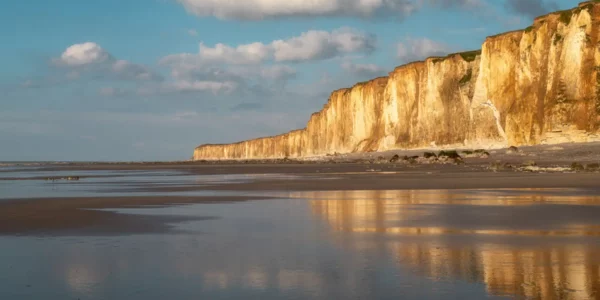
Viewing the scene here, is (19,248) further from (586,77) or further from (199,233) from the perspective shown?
(586,77)

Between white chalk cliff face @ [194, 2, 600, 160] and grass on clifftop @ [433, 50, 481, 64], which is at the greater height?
grass on clifftop @ [433, 50, 481, 64]

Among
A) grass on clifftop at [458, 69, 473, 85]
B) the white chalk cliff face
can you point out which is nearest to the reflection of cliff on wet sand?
the white chalk cliff face

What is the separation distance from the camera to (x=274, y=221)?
1140cm

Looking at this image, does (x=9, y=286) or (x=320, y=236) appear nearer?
(x=9, y=286)

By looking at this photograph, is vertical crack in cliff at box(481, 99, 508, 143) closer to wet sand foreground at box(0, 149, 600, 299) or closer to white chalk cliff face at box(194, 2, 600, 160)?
white chalk cliff face at box(194, 2, 600, 160)

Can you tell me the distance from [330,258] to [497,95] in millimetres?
56950

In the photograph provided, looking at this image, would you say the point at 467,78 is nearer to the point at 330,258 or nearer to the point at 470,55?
the point at 470,55

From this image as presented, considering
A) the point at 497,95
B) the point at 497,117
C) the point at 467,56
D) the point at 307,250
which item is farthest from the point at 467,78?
the point at 307,250

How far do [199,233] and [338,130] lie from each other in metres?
95.0

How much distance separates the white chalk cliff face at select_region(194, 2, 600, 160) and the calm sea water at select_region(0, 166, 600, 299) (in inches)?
1542

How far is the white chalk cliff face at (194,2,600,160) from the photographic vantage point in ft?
158

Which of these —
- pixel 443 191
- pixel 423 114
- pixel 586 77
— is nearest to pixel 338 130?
pixel 423 114

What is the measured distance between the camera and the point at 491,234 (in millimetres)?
9195

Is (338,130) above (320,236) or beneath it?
above
